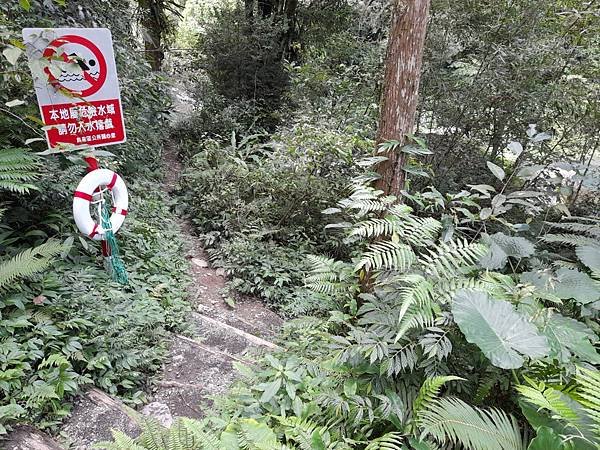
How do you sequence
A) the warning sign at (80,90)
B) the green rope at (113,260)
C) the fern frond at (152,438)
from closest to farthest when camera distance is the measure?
the fern frond at (152,438) → the warning sign at (80,90) → the green rope at (113,260)

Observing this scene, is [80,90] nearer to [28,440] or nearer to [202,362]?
[202,362]

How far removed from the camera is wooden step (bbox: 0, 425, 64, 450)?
1858 mm

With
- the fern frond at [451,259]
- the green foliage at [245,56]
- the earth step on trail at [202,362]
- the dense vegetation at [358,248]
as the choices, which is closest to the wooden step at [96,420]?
the dense vegetation at [358,248]

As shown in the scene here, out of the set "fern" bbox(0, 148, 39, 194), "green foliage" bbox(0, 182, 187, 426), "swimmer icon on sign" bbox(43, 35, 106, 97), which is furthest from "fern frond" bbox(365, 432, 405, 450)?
"swimmer icon on sign" bbox(43, 35, 106, 97)

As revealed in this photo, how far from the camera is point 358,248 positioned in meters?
3.99

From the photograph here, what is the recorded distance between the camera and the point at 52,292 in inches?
103

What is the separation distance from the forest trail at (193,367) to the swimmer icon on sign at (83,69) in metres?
2.02

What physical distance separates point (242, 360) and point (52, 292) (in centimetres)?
142

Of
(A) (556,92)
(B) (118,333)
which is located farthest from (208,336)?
(A) (556,92)

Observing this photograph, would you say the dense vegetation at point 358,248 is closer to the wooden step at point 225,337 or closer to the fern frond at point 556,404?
the fern frond at point 556,404

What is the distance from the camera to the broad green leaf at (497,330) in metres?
1.43

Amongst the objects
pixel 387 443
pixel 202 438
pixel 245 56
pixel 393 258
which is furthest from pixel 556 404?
pixel 245 56

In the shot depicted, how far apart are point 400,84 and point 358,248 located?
1727 millimetres

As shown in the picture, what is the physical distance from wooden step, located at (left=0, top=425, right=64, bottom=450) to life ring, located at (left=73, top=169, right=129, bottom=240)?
141 cm
